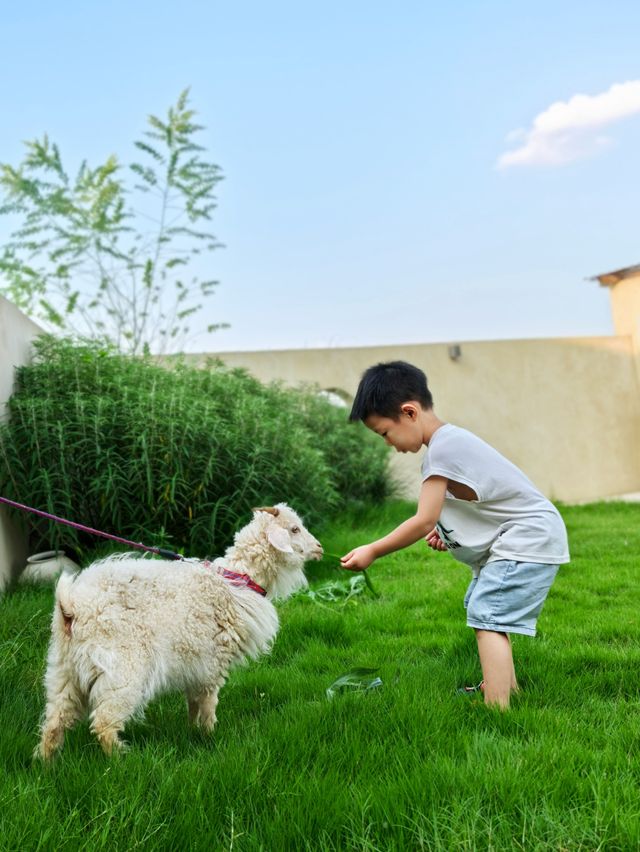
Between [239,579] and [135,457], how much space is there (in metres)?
2.88

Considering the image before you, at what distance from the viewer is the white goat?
8.04ft

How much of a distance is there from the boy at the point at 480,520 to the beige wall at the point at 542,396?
401 inches

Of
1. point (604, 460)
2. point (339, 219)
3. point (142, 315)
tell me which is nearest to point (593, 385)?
Answer: point (604, 460)

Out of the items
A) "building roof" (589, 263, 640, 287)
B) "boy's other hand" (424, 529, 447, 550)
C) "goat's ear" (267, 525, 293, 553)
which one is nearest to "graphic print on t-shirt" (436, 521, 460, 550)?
"boy's other hand" (424, 529, 447, 550)

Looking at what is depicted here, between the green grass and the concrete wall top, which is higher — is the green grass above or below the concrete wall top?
below

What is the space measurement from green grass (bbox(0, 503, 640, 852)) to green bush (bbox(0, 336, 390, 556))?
1421mm

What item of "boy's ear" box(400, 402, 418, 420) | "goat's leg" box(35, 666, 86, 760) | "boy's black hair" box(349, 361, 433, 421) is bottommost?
"goat's leg" box(35, 666, 86, 760)

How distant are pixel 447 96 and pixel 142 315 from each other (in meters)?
5.98

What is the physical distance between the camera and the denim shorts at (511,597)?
2924mm

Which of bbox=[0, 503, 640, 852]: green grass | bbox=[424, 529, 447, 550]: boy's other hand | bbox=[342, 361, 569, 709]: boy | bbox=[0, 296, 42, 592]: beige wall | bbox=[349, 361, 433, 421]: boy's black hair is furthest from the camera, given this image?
bbox=[0, 296, 42, 592]: beige wall

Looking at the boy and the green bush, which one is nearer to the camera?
the boy

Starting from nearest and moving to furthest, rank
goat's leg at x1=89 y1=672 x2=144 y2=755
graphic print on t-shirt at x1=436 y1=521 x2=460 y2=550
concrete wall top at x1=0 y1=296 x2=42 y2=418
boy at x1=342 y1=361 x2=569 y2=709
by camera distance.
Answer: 1. goat's leg at x1=89 y1=672 x2=144 y2=755
2. boy at x1=342 y1=361 x2=569 y2=709
3. graphic print on t-shirt at x1=436 y1=521 x2=460 y2=550
4. concrete wall top at x1=0 y1=296 x2=42 y2=418

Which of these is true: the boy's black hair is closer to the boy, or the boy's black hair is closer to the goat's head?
the boy

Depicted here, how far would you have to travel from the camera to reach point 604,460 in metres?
14.6
